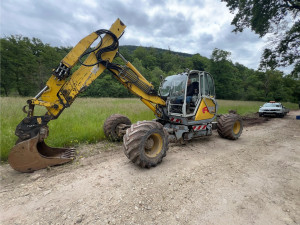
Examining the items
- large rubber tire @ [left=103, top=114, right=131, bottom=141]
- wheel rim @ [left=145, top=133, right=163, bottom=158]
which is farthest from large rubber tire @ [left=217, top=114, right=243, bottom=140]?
large rubber tire @ [left=103, top=114, right=131, bottom=141]

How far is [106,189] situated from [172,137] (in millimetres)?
2591

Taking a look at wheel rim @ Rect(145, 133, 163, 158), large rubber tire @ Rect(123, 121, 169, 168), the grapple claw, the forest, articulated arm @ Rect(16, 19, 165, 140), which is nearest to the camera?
the grapple claw

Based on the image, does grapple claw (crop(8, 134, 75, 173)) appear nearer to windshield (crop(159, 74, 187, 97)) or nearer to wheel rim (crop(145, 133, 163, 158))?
wheel rim (crop(145, 133, 163, 158))

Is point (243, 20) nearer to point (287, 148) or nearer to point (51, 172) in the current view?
point (287, 148)

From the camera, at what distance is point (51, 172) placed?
3119 millimetres

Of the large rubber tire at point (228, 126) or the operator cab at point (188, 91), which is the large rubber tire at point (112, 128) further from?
the large rubber tire at point (228, 126)

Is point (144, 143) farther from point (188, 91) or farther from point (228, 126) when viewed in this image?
point (228, 126)

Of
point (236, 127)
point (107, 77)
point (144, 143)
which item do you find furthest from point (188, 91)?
point (107, 77)

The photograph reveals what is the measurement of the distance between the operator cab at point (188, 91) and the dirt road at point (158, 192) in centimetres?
178

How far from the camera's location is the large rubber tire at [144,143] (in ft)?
10.1

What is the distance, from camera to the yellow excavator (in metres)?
3.10

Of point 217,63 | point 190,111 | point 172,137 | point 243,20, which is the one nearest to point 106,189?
point 172,137

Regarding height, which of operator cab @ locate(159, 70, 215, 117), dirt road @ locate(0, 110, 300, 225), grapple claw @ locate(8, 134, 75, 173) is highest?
operator cab @ locate(159, 70, 215, 117)

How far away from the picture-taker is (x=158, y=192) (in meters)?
2.53
